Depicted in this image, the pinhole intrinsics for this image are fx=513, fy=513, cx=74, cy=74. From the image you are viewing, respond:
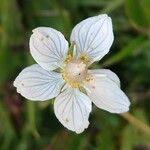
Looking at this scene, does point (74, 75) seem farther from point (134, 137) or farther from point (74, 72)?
point (134, 137)

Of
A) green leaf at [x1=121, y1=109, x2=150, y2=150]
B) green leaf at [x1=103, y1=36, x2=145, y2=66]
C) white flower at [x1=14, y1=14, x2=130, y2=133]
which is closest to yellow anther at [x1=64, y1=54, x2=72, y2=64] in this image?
white flower at [x1=14, y1=14, x2=130, y2=133]

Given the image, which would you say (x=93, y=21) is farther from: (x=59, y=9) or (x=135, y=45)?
(x=59, y=9)

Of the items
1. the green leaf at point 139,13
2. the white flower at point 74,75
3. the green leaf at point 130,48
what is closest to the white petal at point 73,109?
the white flower at point 74,75

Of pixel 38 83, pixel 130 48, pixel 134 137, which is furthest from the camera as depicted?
pixel 134 137

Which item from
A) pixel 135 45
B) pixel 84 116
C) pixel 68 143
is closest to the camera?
pixel 84 116

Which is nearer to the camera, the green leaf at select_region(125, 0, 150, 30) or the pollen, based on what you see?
the pollen

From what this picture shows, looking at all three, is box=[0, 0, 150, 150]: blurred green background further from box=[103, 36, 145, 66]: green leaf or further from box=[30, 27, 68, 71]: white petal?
box=[30, 27, 68, 71]: white petal

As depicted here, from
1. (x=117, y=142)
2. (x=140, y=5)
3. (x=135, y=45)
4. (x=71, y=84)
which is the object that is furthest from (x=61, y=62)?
(x=117, y=142)

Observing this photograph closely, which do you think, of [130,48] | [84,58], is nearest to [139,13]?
[130,48]
